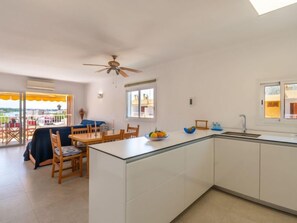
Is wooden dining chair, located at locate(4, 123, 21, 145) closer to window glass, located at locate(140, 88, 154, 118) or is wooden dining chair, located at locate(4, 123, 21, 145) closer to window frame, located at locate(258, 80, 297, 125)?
window glass, located at locate(140, 88, 154, 118)

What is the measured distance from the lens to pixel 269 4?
70.9 inches

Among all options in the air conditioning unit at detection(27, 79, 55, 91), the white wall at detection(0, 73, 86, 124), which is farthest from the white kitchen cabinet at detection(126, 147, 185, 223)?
the white wall at detection(0, 73, 86, 124)

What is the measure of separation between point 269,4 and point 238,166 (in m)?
2.07

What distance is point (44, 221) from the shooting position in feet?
5.91

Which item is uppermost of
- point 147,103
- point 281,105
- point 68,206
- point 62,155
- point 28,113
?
point 147,103

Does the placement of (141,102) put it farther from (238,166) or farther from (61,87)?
(61,87)

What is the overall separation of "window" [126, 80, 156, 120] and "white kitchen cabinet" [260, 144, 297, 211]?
2.69m

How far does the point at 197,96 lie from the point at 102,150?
2.51m

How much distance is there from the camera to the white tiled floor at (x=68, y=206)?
1.86 metres

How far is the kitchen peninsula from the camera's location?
4.37ft

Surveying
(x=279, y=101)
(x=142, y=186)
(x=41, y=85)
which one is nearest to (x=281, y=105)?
(x=279, y=101)

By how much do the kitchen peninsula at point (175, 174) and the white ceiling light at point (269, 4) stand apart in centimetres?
159

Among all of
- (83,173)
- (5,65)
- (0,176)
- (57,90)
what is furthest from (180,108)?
(57,90)

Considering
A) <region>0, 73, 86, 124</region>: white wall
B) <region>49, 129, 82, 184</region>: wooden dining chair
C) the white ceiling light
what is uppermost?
the white ceiling light
